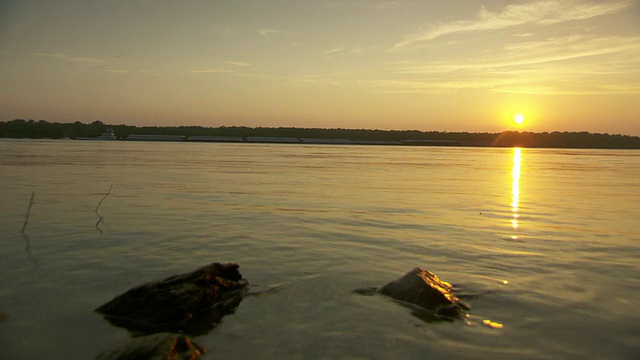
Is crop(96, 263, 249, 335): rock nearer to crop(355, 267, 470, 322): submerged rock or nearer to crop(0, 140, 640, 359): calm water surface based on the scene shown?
crop(0, 140, 640, 359): calm water surface

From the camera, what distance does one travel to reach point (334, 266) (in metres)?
10.1

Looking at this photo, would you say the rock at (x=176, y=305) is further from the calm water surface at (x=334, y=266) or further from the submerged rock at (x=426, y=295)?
the submerged rock at (x=426, y=295)

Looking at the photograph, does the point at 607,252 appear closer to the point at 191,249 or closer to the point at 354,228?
the point at 354,228

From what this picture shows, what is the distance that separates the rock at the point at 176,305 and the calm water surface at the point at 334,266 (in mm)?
298

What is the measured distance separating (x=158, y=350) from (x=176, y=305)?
1.54 m

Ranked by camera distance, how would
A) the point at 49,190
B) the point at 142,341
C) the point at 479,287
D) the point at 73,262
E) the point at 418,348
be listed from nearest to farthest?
1. the point at 142,341
2. the point at 418,348
3. the point at 479,287
4. the point at 73,262
5. the point at 49,190

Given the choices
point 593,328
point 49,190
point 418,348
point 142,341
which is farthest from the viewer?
point 49,190

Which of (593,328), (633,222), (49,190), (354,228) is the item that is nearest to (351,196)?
(354,228)

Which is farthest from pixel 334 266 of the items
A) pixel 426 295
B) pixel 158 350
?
pixel 158 350

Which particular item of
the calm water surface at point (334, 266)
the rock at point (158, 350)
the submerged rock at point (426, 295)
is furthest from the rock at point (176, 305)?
the submerged rock at point (426, 295)

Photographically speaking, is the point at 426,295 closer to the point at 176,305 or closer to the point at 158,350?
the point at 176,305

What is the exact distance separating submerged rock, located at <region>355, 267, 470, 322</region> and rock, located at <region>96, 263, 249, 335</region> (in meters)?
2.38

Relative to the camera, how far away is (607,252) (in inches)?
461

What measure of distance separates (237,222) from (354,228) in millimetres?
3554
